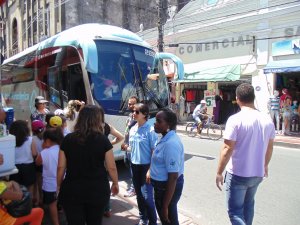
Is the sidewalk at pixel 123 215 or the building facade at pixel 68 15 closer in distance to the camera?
the sidewalk at pixel 123 215

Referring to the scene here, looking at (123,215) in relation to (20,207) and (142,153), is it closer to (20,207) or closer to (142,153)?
(142,153)

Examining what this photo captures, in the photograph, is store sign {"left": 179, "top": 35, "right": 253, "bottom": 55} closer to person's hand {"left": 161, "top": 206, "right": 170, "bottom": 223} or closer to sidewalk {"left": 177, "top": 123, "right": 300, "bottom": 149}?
sidewalk {"left": 177, "top": 123, "right": 300, "bottom": 149}

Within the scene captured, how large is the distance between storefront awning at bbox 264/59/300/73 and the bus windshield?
8.24m

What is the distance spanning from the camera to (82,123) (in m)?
3.08

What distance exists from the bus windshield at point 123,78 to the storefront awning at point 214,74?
9.60 m

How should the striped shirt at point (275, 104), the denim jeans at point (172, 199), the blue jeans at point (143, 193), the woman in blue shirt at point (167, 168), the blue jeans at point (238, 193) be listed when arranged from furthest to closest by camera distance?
the striped shirt at point (275, 104) < the blue jeans at point (143, 193) < the blue jeans at point (238, 193) < the denim jeans at point (172, 199) < the woman in blue shirt at point (167, 168)

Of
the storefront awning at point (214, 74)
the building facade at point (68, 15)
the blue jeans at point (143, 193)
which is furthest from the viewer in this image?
the building facade at point (68, 15)

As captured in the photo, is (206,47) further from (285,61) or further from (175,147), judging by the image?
(175,147)

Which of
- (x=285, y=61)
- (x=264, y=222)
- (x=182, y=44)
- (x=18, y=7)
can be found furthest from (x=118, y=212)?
(x=18, y=7)

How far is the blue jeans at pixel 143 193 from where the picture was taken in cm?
420

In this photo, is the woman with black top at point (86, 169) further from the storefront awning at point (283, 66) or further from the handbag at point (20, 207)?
the storefront awning at point (283, 66)

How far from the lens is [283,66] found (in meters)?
14.9

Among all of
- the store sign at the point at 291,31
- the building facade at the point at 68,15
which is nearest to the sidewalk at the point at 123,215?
the store sign at the point at 291,31

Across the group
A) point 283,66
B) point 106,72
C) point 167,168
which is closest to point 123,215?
point 167,168
